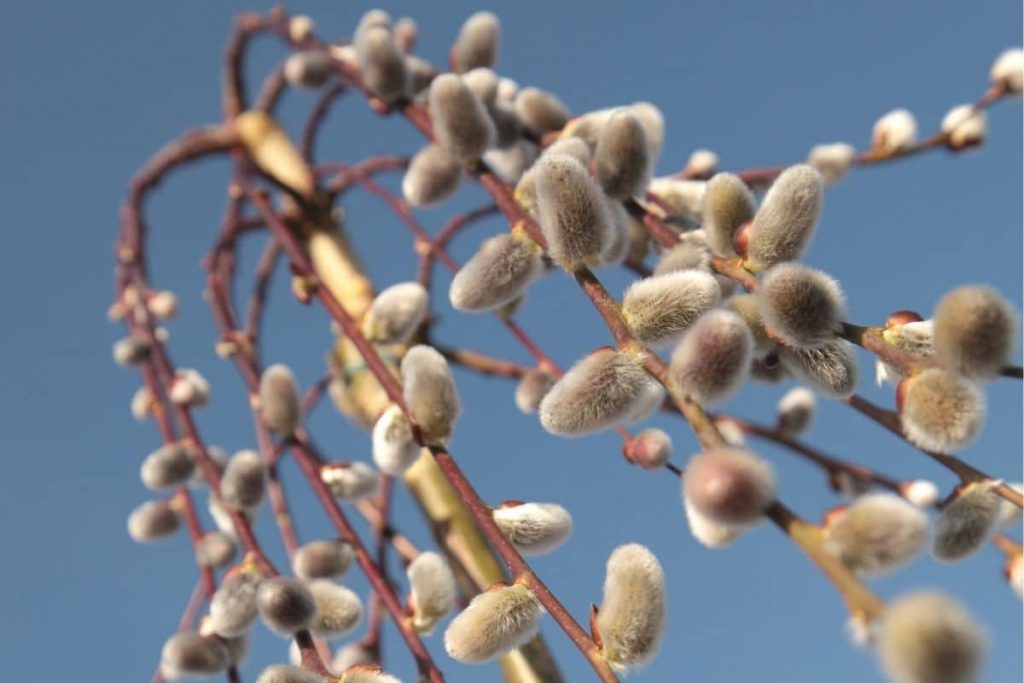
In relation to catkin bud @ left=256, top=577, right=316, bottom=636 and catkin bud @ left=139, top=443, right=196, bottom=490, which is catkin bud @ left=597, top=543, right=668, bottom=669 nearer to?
catkin bud @ left=256, top=577, right=316, bottom=636

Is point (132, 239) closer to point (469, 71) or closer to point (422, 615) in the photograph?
point (469, 71)

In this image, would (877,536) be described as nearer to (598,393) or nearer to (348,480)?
(598,393)

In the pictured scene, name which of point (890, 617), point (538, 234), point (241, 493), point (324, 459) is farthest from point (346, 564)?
point (890, 617)

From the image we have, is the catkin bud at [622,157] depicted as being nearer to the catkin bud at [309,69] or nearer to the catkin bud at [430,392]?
the catkin bud at [430,392]

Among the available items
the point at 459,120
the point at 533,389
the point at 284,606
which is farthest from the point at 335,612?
the point at 459,120

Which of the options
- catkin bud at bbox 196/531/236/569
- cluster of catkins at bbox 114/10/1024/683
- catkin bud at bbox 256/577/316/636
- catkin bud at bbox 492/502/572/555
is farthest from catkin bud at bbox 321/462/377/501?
catkin bud at bbox 492/502/572/555

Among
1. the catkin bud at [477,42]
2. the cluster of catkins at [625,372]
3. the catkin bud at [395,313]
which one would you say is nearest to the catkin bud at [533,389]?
the cluster of catkins at [625,372]
